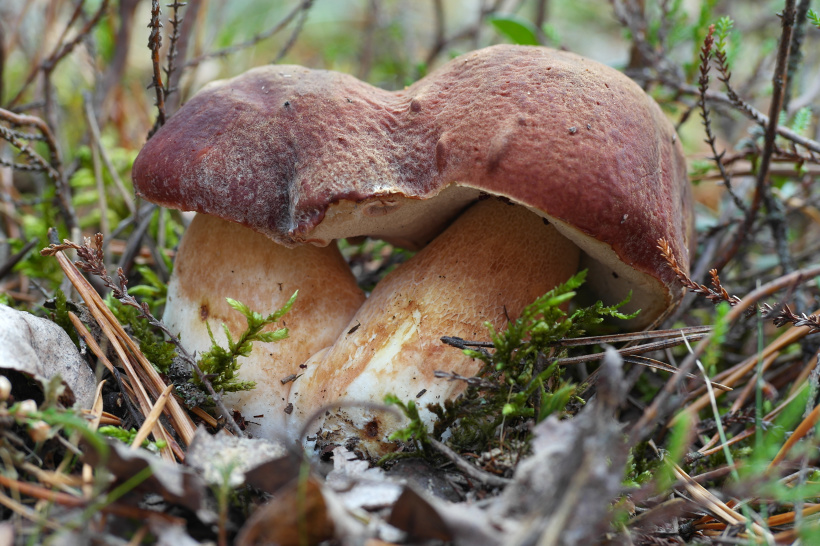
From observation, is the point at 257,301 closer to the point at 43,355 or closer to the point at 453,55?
the point at 43,355

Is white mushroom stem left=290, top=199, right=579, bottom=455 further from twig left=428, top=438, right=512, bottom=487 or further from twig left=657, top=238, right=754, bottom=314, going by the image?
twig left=657, top=238, right=754, bottom=314

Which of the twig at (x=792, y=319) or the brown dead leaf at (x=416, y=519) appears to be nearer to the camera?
the brown dead leaf at (x=416, y=519)

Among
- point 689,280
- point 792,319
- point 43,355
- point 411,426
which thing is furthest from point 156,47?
point 792,319

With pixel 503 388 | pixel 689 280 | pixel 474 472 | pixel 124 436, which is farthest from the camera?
pixel 689 280

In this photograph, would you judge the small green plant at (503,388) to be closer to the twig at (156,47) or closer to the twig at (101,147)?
the twig at (156,47)

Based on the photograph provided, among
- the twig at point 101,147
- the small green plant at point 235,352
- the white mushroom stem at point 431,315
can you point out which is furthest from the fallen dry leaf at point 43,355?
the twig at point 101,147
